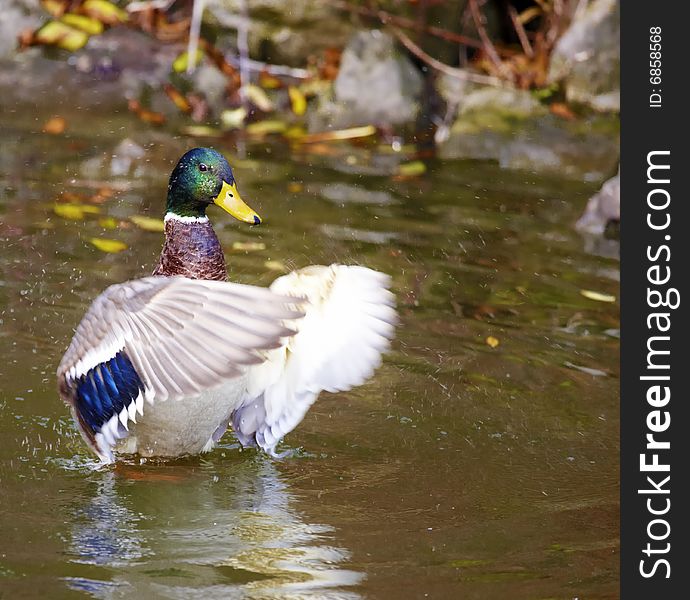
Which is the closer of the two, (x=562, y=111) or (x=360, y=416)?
(x=360, y=416)

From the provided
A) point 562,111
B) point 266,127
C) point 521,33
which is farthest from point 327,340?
point 521,33

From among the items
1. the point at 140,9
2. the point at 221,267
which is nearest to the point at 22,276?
the point at 221,267

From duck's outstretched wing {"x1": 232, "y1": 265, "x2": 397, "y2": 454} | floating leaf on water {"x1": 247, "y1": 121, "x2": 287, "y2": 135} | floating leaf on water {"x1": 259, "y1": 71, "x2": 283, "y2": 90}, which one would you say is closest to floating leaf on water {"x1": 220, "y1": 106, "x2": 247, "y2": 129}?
floating leaf on water {"x1": 247, "y1": 121, "x2": 287, "y2": 135}

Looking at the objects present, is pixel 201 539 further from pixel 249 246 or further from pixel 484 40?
pixel 484 40

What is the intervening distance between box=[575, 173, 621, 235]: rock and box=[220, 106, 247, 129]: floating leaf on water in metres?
2.57

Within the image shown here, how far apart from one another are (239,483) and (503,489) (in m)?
0.96

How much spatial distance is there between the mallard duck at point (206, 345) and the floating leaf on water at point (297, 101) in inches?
167

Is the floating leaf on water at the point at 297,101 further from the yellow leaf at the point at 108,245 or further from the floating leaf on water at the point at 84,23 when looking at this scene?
the yellow leaf at the point at 108,245

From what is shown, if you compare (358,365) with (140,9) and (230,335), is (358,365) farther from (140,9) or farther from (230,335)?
(140,9)

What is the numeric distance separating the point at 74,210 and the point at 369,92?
2821 mm

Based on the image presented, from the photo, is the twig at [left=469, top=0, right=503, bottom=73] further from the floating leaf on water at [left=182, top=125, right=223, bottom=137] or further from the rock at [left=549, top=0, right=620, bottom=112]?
the floating leaf on water at [left=182, top=125, right=223, bottom=137]

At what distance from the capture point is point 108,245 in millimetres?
6645

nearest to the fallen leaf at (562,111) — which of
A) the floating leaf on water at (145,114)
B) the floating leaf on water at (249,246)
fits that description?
the floating leaf on water at (145,114)

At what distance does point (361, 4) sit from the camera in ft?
31.4
